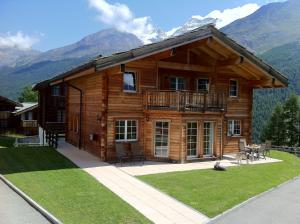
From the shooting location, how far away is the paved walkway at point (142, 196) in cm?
1059

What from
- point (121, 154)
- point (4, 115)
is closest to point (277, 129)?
point (4, 115)

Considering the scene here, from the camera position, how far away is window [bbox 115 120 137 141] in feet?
61.9

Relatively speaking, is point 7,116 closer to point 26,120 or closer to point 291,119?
point 26,120

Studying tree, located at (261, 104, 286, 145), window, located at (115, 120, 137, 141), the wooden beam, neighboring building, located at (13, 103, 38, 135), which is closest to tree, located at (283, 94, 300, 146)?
tree, located at (261, 104, 286, 145)

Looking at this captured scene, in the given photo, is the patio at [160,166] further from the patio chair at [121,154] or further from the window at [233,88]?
the window at [233,88]

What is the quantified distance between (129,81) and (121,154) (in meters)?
3.90

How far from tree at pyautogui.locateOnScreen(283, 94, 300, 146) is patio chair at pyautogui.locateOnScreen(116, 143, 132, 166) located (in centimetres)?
4680

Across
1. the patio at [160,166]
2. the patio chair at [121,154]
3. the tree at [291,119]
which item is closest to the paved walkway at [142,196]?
the patio at [160,166]

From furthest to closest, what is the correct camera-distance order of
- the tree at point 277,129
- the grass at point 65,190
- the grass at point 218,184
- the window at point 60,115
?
the tree at point 277,129 → the window at point 60,115 → the grass at point 218,184 → the grass at point 65,190

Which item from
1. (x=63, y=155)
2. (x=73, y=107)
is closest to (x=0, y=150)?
(x=63, y=155)

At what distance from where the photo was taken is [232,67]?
2252 centimetres

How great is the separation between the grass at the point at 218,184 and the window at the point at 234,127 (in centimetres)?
467

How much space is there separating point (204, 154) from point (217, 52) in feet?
19.8

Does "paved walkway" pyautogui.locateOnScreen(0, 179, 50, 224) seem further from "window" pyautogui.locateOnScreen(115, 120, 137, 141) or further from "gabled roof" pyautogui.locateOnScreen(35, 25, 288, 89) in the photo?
"window" pyautogui.locateOnScreen(115, 120, 137, 141)
